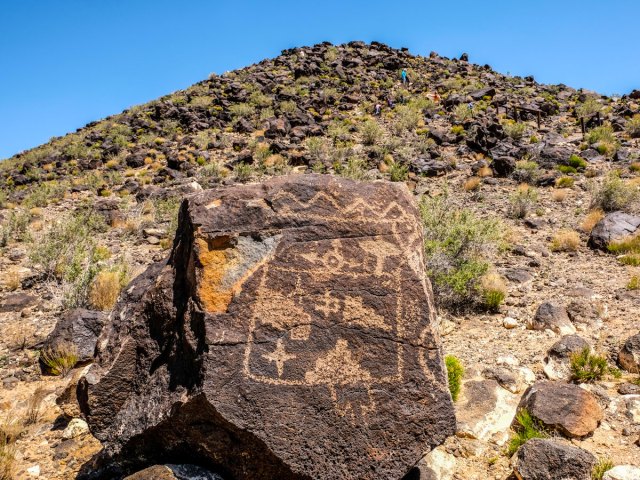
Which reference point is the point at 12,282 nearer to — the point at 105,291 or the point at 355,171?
the point at 105,291

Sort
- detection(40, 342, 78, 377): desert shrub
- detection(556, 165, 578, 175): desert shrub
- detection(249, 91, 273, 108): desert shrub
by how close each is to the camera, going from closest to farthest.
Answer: detection(40, 342, 78, 377): desert shrub → detection(556, 165, 578, 175): desert shrub → detection(249, 91, 273, 108): desert shrub

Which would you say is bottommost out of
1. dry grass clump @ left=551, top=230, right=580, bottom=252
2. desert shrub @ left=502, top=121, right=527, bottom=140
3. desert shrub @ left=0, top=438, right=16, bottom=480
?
desert shrub @ left=0, top=438, right=16, bottom=480

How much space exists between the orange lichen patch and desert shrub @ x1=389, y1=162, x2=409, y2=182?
11.1 meters

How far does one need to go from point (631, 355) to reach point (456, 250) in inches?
127

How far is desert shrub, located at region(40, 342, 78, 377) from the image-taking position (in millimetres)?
5418

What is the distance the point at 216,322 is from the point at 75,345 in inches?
133

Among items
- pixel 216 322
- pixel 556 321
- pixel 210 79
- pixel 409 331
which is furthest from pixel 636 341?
pixel 210 79

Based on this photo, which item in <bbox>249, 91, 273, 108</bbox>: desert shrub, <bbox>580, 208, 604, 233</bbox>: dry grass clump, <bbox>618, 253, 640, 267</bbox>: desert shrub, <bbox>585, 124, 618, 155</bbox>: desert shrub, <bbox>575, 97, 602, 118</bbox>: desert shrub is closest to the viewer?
<bbox>618, 253, 640, 267</bbox>: desert shrub

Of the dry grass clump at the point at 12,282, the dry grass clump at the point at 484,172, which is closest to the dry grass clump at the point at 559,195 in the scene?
the dry grass clump at the point at 484,172

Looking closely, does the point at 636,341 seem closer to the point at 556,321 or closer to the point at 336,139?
the point at 556,321

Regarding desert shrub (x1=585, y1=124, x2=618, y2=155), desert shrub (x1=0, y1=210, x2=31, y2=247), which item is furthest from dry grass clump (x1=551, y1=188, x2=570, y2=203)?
desert shrub (x1=0, y1=210, x2=31, y2=247)

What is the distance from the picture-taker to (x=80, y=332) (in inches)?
224

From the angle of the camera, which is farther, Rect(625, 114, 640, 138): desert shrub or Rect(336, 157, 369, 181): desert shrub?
Rect(625, 114, 640, 138): desert shrub

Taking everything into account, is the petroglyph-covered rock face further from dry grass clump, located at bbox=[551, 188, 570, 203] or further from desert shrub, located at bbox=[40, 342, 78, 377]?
dry grass clump, located at bbox=[551, 188, 570, 203]
